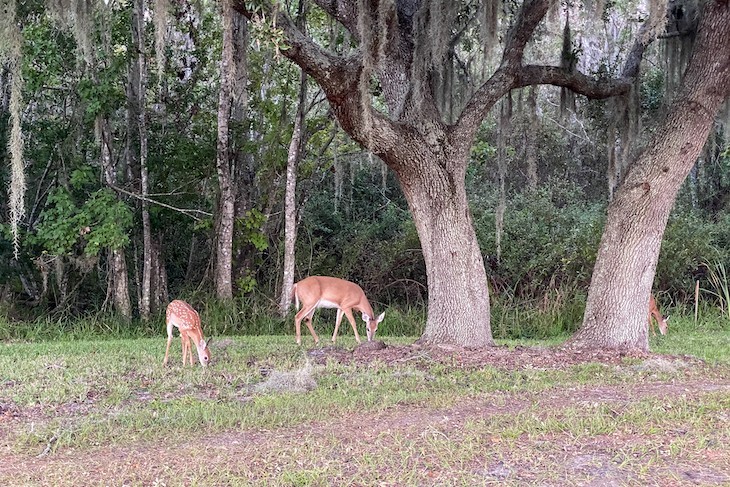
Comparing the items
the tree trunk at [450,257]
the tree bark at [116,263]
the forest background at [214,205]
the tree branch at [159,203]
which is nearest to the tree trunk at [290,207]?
the forest background at [214,205]

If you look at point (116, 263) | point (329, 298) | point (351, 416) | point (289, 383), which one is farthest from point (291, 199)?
point (351, 416)

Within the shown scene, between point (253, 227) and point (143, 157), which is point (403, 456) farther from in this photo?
point (143, 157)

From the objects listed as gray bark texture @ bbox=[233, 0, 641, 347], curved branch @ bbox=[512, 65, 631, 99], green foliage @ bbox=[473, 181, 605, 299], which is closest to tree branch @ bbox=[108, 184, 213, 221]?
gray bark texture @ bbox=[233, 0, 641, 347]

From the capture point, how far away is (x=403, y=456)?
408 centimetres

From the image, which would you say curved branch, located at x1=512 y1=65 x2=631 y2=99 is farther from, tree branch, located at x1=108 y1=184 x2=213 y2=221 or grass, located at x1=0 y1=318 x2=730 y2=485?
tree branch, located at x1=108 y1=184 x2=213 y2=221

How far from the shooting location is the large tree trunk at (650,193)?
7.53m

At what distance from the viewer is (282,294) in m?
11.7

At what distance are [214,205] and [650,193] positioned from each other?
7495 mm

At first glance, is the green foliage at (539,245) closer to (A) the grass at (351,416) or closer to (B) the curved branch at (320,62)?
(A) the grass at (351,416)

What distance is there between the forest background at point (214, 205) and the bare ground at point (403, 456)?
551 cm

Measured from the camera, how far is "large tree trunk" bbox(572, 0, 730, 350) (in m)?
7.53

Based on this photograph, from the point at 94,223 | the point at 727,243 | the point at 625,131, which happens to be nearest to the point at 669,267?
the point at 727,243

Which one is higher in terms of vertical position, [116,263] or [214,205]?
[214,205]

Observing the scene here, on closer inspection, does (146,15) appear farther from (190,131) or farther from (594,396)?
(594,396)
